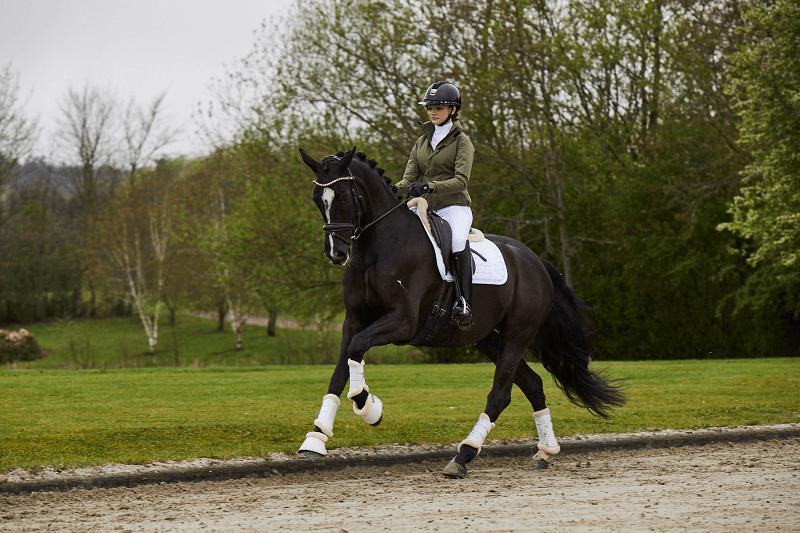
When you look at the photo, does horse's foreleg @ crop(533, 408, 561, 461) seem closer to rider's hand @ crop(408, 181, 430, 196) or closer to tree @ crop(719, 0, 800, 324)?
rider's hand @ crop(408, 181, 430, 196)

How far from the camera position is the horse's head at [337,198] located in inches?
230

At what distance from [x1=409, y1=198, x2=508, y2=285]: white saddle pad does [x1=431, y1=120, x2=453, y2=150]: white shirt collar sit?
0.62 metres

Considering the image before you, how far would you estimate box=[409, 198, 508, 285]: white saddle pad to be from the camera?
657cm

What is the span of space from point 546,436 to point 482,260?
5.43 ft

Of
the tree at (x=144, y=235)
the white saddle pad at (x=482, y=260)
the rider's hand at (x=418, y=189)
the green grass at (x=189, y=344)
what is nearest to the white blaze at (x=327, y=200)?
the rider's hand at (x=418, y=189)

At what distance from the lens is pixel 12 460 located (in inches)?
252

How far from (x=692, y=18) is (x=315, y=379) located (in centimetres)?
2085

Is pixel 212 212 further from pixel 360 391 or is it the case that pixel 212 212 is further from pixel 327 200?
pixel 360 391

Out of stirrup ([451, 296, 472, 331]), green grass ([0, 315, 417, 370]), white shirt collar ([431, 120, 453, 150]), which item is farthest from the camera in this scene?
green grass ([0, 315, 417, 370])

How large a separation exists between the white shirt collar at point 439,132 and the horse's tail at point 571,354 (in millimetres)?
2048

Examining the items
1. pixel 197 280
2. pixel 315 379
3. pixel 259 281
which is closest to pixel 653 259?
pixel 259 281

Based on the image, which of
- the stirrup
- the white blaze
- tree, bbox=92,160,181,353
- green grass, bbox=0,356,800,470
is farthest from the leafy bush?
the white blaze

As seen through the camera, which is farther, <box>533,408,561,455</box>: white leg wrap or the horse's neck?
<box>533,408,561,455</box>: white leg wrap

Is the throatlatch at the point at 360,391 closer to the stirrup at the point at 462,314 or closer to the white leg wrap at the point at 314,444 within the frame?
the white leg wrap at the point at 314,444
